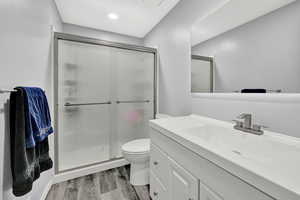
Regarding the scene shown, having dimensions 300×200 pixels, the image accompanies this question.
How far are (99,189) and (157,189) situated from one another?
0.76 meters

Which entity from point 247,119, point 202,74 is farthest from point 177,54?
point 247,119

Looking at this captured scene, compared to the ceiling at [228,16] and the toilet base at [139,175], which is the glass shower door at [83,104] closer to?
the toilet base at [139,175]

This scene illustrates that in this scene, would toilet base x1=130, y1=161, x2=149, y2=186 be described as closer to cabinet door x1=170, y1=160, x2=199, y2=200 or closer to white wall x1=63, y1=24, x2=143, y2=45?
cabinet door x1=170, y1=160, x2=199, y2=200

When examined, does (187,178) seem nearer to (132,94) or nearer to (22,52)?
(22,52)

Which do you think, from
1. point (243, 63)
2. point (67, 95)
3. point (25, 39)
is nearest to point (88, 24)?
point (67, 95)

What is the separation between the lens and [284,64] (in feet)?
2.72

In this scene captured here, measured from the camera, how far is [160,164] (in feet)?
3.54

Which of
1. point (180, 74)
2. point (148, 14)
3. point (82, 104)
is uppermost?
point (148, 14)

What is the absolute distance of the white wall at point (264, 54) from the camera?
80 centimetres

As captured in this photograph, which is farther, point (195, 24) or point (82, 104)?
point (82, 104)

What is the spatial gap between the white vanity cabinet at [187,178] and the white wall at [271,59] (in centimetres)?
62

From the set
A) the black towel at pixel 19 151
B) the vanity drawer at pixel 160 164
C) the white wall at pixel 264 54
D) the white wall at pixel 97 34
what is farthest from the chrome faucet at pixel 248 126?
the white wall at pixel 97 34

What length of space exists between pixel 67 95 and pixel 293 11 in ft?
7.14

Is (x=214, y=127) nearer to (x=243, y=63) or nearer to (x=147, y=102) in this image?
(x=243, y=63)
